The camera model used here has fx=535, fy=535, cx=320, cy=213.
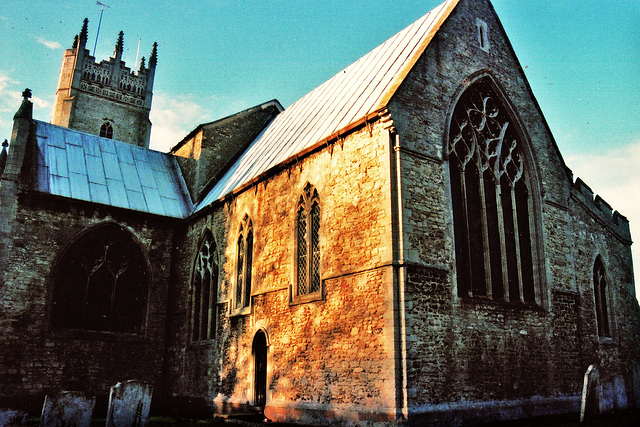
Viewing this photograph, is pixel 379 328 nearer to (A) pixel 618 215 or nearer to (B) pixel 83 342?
(B) pixel 83 342

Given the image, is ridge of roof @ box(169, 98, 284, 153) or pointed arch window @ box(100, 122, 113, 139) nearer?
ridge of roof @ box(169, 98, 284, 153)

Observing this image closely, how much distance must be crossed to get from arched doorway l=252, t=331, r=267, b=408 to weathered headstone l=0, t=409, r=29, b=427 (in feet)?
21.1

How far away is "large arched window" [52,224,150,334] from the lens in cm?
1827

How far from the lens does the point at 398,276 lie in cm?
1162

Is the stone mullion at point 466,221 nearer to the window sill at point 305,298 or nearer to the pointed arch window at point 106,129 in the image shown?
the window sill at point 305,298

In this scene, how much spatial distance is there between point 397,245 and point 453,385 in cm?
331

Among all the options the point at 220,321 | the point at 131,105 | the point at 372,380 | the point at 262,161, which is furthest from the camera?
the point at 131,105

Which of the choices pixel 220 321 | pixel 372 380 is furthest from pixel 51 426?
pixel 220 321

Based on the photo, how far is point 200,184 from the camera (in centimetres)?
2277

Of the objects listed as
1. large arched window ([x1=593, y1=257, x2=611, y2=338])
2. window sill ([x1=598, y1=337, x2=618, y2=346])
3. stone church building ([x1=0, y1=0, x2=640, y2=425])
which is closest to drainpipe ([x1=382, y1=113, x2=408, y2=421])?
stone church building ([x1=0, y1=0, x2=640, y2=425])

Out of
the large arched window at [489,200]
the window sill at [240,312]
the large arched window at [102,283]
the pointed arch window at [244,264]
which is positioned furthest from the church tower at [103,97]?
the large arched window at [489,200]

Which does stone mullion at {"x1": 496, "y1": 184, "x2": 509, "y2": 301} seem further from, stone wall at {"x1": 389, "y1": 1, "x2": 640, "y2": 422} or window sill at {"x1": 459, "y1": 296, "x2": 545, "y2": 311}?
stone wall at {"x1": 389, "y1": 1, "x2": 640, "y2": 422}

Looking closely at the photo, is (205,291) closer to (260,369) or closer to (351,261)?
(260,369)

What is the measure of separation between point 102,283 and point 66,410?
924 centimetres
